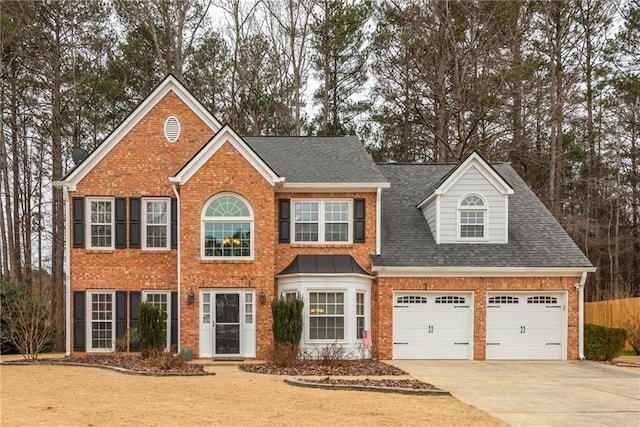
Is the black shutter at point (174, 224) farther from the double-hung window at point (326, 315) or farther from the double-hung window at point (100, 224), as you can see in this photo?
the double-hung window at point (326, 315)

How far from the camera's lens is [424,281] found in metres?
22.2

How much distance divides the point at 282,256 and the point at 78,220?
6394 millimetres


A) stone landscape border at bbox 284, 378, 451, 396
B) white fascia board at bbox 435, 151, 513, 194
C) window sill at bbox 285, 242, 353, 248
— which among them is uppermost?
white fascia board at bbox 435, 151, 513, 194

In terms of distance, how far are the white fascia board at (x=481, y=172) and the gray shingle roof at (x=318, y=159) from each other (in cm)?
204

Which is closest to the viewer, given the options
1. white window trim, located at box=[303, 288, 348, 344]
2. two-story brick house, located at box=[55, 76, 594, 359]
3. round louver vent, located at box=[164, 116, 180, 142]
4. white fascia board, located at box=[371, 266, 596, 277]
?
white window trim, located at box=[303, 288, 348, 344]

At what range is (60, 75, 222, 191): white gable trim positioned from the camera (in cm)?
2258

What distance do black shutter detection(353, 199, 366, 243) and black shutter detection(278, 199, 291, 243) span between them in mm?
2045

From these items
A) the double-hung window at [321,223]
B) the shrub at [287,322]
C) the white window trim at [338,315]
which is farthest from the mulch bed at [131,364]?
the double-hung window at [321,223]

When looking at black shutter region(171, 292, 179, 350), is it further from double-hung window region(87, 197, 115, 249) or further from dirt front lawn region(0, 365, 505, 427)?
dirt front lawn region(0, 365, 505, 427)

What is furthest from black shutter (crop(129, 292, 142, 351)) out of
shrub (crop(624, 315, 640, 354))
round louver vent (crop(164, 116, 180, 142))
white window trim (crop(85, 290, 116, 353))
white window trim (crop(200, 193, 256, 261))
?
shrub (crop(624, 315, 640, 354))

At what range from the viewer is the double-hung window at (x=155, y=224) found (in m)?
22.8

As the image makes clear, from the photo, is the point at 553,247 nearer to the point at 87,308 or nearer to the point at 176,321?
the point at 176,321

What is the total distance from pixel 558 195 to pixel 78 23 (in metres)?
23.6

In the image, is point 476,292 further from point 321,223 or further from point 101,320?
point 101,320
